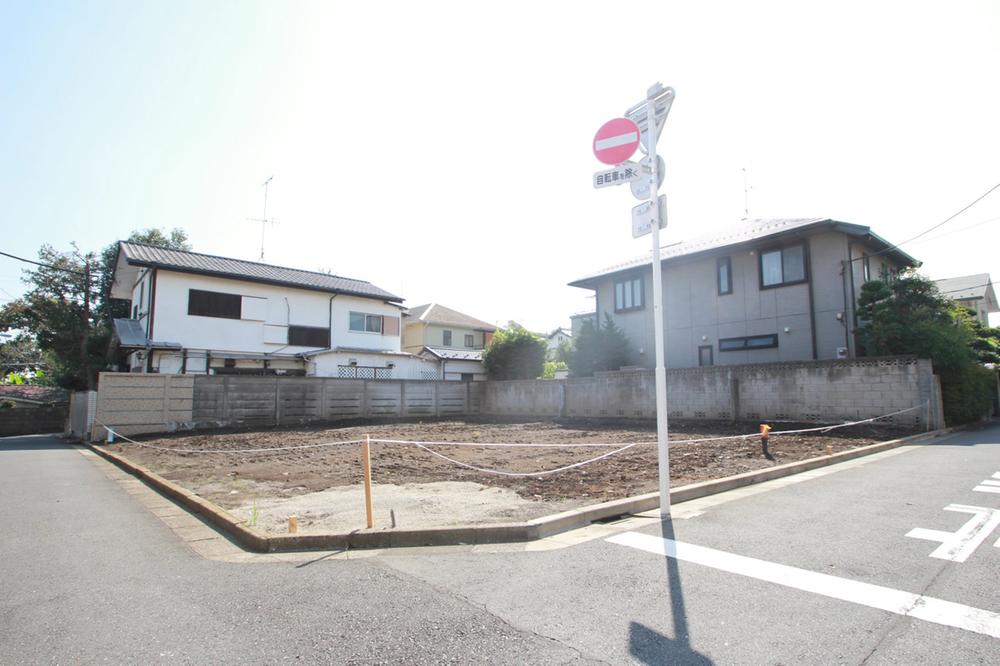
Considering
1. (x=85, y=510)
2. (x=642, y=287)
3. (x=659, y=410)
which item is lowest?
(x=85, y=510)

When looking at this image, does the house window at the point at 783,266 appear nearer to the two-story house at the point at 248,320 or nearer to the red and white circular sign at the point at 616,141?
the red and white circular sign at the point at 616,141

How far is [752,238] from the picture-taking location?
17000 millimetres

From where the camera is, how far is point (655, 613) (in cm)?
296

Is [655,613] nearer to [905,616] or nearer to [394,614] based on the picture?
[905,616]

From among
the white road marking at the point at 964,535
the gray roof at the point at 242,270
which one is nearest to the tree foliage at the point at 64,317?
the gray roof at the point at 242,270

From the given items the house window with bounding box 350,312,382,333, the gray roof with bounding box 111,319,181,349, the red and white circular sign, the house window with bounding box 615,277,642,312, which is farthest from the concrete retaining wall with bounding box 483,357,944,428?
the gray roof with bounding box 111,319,181,349

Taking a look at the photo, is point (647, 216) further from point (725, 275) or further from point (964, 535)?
point (725, 275)

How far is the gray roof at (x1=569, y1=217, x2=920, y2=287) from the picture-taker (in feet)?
50.3

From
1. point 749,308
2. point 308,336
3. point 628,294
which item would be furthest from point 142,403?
point 749,308

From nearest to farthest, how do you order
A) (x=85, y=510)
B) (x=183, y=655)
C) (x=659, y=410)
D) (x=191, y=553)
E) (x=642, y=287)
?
(x=183, y=655) < (x=191, y=553) < (x=659, y=410) < (x=85, y=510) < (x=642, y=287)

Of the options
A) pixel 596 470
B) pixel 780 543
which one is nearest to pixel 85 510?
pixel 596 470

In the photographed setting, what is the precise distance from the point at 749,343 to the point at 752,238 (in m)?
3.50

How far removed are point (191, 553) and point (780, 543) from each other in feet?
16.0

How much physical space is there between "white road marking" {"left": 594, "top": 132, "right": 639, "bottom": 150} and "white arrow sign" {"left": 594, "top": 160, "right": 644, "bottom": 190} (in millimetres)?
206
